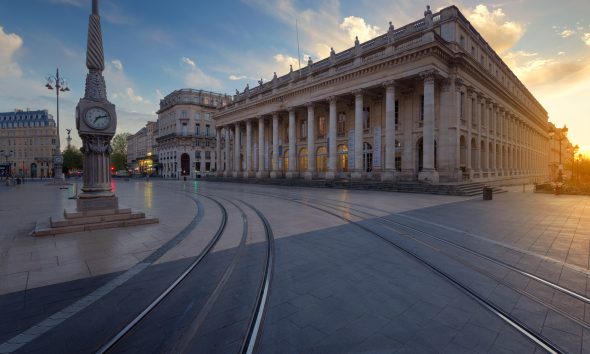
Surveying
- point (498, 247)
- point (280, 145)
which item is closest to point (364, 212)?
point (498, 247)

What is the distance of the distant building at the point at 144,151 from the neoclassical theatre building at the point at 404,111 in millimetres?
57760

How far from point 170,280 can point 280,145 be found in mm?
35928

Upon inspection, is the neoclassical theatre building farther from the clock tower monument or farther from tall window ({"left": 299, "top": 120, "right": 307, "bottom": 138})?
the clock tower monument

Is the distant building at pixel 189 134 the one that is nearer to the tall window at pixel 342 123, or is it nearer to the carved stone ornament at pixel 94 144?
the tall window at pixel 342 123

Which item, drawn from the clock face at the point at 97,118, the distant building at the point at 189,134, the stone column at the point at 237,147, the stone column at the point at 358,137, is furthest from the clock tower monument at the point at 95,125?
the distant building at the point at 189,134

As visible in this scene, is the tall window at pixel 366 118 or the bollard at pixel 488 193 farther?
the tall window at pixel 366 118

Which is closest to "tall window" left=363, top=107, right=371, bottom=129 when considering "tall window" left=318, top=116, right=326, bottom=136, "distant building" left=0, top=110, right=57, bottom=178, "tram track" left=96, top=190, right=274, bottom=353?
"tall window" left=318, top=116, right=326, bottom=136

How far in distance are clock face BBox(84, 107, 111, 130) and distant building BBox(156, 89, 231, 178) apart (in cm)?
6070

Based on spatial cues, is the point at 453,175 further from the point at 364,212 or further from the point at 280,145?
the point at 280,145

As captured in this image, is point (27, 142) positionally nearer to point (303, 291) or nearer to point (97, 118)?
point (97, 118)

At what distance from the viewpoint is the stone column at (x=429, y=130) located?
23.3 metres

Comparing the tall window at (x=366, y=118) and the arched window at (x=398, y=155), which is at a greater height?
the tall window at (x=366, y=118)

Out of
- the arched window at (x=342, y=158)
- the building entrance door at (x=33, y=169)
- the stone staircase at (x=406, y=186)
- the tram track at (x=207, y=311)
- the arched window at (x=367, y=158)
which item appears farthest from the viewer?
the building entrance door at (x=33, y=169)

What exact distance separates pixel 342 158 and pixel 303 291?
31.7m
